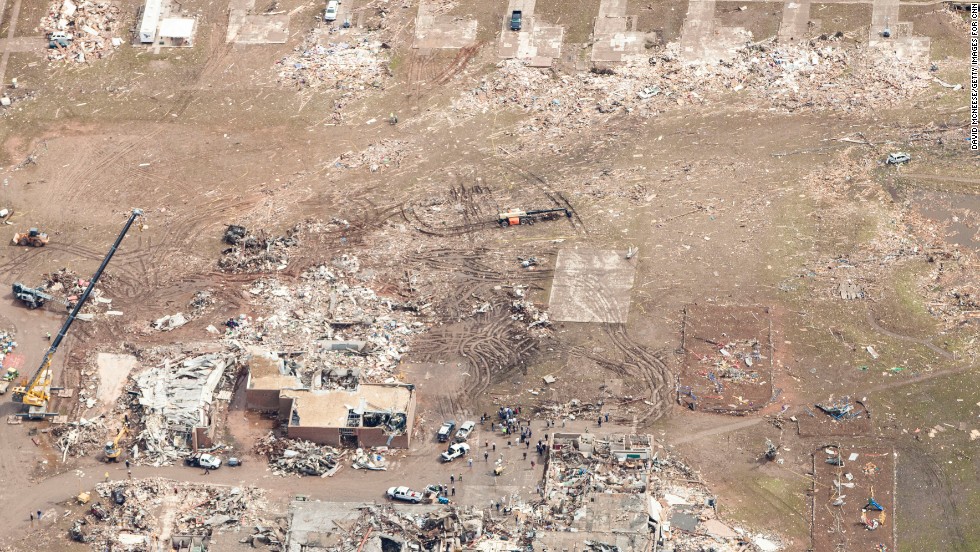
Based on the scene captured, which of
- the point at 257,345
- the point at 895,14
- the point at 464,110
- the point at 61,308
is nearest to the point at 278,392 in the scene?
the point at 257,345

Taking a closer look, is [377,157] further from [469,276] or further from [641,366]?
[641,366]

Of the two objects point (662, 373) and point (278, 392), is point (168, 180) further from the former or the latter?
point (662, 373)

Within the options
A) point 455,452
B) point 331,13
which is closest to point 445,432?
point 455,452

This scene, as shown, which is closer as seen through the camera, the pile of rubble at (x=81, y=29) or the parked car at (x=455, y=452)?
the parked car at (x=455, y=452)

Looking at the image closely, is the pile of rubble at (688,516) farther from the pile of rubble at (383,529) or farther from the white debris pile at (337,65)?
the white debris pile at (337,65)

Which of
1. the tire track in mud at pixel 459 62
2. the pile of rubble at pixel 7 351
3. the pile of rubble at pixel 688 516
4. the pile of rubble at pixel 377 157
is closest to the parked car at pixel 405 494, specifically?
the pile of rubble at pixel 688 516
